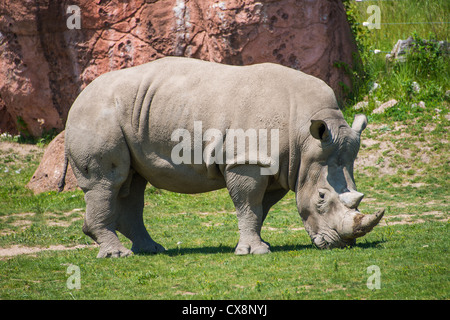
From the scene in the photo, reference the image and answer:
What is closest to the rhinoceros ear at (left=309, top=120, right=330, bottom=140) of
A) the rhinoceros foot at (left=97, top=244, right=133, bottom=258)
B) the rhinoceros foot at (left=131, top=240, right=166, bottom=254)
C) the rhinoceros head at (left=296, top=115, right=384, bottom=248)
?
the rhinoceros head at (left=296, top=115, right=384, bottom=248)

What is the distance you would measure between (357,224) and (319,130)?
124 centimetres

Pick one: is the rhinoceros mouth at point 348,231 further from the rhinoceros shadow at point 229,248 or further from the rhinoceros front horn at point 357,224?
the rhinoceros shadow at point 229,248

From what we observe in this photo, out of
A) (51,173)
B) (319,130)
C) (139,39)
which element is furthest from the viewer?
(139,39)

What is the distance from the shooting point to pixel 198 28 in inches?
634

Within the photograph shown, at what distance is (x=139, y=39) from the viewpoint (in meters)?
16.2

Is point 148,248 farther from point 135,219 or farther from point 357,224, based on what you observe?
point 357,224

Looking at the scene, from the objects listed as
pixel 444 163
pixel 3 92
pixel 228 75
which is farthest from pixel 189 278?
pixel 3 92

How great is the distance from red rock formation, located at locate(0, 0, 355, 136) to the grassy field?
1.36 metres

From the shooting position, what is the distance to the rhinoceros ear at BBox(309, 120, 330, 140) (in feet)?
26.3

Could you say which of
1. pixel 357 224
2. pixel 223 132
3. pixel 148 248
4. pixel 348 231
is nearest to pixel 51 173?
pixel 148 248

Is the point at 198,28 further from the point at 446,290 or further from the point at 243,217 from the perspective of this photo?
the point at 446,290

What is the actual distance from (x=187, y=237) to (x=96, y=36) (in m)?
7.68

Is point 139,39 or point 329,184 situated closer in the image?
point 329,184

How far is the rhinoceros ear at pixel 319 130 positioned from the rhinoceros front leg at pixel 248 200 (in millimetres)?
816
